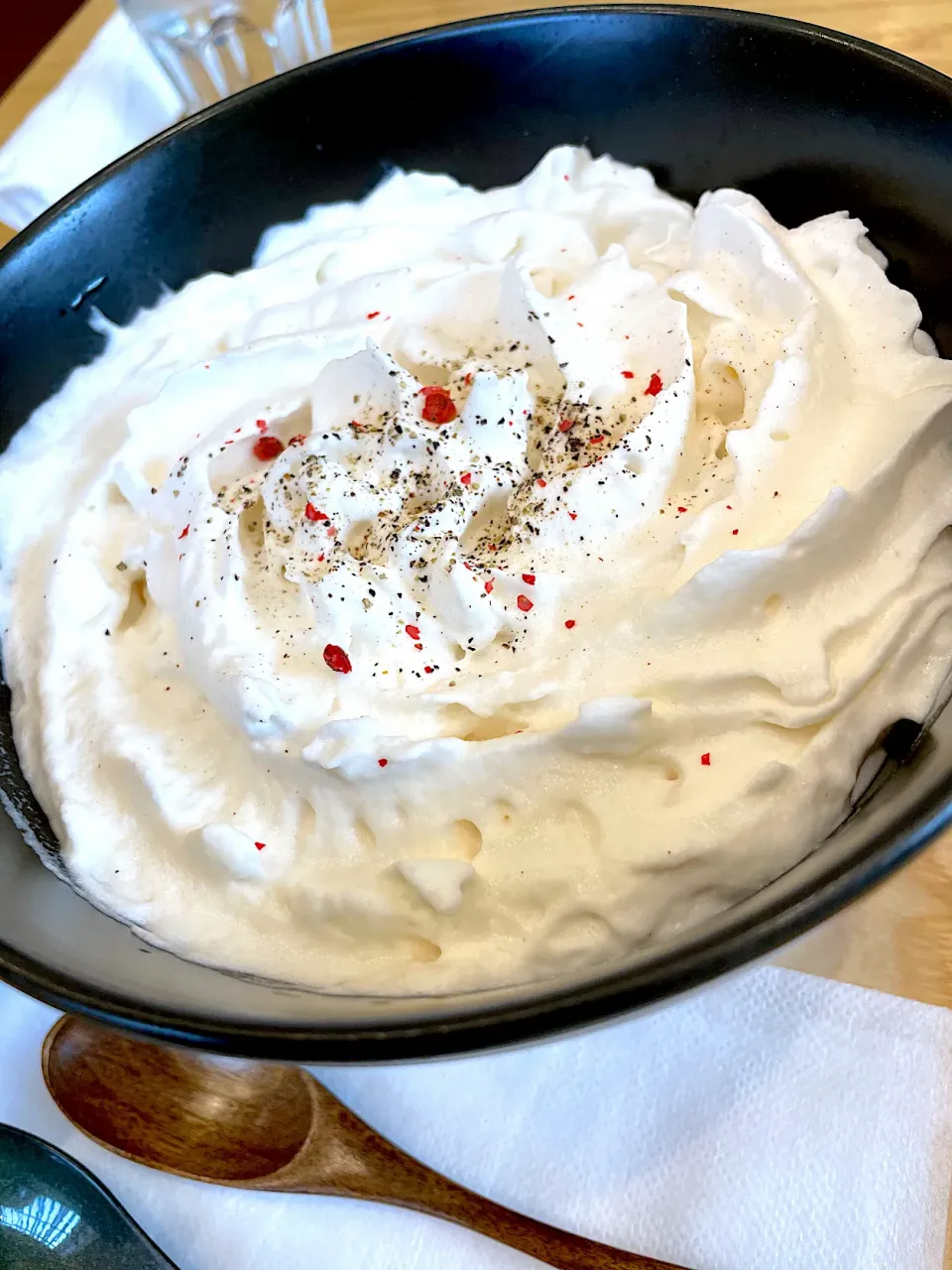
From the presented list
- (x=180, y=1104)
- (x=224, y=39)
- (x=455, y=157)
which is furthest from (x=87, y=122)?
(x=180, y=1104)

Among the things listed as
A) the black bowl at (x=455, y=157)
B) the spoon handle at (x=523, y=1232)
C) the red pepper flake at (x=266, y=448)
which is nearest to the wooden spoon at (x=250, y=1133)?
the spoon handle at (x=523, y=1232)

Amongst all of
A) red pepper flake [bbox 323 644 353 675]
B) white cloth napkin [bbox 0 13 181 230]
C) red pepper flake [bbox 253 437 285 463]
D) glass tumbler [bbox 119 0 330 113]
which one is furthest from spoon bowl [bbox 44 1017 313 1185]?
glass tumbler [bbox 119 0 330 113]

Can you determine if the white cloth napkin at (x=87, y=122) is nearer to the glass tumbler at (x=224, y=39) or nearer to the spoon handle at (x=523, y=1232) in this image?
the glass tumbler at (x=224, y=39)

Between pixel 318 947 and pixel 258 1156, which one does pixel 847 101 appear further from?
pixel 258 1156

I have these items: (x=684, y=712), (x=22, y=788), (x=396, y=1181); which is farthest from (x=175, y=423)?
(x=396, y=1181)

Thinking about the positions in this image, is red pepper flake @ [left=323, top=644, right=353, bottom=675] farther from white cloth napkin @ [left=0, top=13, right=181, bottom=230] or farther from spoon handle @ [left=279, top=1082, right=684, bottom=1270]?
white cloth napkin @ [left=0, top=13, right=181, bottom=230]

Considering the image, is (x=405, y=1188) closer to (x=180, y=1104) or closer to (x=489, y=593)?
(x=180, y=1104)
